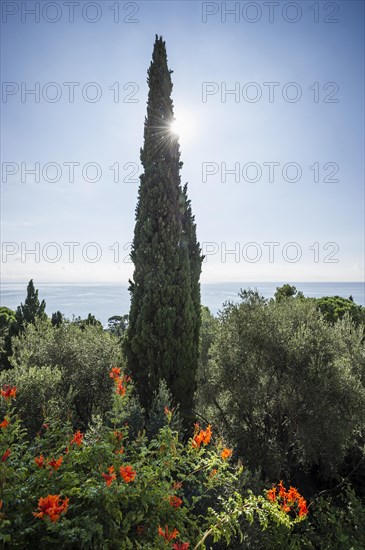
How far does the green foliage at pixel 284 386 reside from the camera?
926cm

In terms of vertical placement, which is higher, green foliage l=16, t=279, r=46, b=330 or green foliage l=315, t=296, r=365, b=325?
green foliage l=16, t=279, r=46, b=330

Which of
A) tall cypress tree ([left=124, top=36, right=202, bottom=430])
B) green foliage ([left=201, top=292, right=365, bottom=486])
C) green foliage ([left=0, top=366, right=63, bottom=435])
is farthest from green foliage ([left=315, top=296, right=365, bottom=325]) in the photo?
green foliage ([left=0, top=366, right=63, bottom=435])

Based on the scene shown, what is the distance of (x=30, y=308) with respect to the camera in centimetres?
2066

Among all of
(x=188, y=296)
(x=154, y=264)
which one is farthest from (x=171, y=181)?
(x=188, y=296)

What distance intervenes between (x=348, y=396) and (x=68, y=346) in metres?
8.61

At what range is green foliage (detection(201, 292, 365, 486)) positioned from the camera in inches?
364

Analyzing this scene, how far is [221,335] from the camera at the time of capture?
10.8 metres

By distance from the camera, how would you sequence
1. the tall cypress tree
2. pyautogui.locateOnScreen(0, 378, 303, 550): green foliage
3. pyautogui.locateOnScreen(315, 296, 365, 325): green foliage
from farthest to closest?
pyautogui.locateOnScreen(315, 296, 365, 325): green foliage
the tall cypress tree
pyautogui.locateOnScreen(0, 378, 303, 550): green foliage

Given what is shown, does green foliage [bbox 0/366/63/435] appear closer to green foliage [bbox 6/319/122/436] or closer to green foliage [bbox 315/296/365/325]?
green foliage [bbox 6/319/122/436]

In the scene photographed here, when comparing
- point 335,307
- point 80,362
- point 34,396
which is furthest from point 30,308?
point 335,307

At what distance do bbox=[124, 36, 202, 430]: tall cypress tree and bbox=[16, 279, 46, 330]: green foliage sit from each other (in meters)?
11.9

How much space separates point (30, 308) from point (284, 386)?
16.4 m

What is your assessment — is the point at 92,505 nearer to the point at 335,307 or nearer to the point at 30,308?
the point at 30,308

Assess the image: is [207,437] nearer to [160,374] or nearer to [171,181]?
[160,374]
